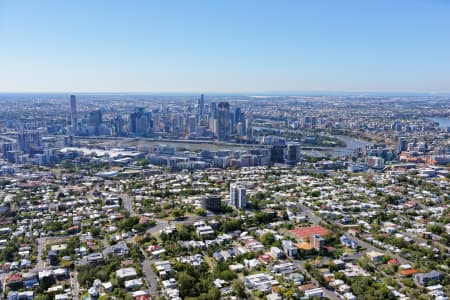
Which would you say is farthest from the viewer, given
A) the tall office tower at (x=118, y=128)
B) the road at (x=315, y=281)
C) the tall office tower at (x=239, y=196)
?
the tall office tower at (x=118, y=128)

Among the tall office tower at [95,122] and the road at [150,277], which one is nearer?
the road at [150,277]

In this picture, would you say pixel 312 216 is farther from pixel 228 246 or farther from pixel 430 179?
pixel 430 179

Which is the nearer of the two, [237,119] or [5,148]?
[5,148]

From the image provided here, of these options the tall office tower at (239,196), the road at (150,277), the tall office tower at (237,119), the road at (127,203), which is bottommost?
the road at (150,277)

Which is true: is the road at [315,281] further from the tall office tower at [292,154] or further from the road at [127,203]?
the tall office tower at [292,154]

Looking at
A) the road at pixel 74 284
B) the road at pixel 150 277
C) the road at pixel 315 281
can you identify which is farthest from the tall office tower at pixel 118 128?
the road at pixel 315 281

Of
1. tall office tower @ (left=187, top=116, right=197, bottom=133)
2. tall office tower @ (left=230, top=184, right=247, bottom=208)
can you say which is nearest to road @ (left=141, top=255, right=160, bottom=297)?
tall office tower @ (left=230, top=184, right=247, bottom=208)

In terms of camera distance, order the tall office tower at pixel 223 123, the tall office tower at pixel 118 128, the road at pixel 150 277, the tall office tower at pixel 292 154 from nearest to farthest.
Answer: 1. the road at pixel 150 277
2. the tall office tower at pixel 292 154
3. the tall office tower at pixel 223 123
4. the tall office tower at pixel 118 128

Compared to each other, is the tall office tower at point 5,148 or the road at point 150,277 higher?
the tall office tower at point 5,148

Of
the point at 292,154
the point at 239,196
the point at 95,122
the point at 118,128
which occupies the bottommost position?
the point at 239,196

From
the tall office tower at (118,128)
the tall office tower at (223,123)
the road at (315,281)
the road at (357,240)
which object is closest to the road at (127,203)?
the road at (357,240)

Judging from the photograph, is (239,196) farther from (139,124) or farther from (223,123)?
(139,124)

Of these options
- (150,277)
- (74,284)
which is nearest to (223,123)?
(150,277)
